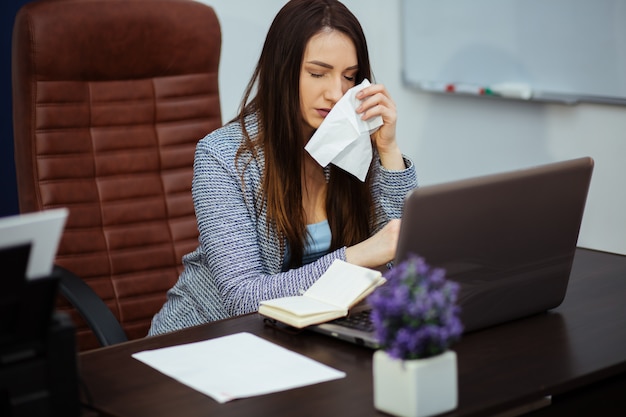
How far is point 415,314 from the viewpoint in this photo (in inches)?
42.5

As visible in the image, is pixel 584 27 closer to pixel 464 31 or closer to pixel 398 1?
pixel 464 31

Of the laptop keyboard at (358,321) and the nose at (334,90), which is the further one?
the nose at (334,90)

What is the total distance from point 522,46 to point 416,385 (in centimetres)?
189

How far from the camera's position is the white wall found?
265cm

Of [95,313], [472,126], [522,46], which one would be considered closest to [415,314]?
[95,313]

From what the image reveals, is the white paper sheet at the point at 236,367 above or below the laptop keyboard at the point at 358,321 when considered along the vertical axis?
below

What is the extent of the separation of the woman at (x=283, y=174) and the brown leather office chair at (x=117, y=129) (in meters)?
0.34

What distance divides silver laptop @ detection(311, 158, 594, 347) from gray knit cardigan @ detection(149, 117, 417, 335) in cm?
22

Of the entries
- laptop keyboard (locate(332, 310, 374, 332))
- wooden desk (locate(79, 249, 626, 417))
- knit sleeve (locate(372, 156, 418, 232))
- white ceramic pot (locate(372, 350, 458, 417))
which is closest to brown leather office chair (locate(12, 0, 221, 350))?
knit sleeve (locate(372, 156, 418, 232))

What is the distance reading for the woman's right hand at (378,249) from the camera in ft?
5.44

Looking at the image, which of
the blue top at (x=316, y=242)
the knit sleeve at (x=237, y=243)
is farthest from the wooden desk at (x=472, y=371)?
the blue top at (x=316, y=242)

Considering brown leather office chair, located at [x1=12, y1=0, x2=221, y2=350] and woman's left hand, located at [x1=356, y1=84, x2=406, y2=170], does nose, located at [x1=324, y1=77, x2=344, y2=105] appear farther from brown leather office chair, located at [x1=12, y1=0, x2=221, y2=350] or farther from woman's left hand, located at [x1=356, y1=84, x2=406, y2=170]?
brown leather office chair, located at [x1=12, y1=0, x2=221, y2=350]

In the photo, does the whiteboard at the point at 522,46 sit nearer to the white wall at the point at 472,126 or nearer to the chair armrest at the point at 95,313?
the white wall at the point at 472,126

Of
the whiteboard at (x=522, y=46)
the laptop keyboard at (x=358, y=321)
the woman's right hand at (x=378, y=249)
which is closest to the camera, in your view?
the laptop keyboard at (x=358, y=321)
